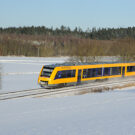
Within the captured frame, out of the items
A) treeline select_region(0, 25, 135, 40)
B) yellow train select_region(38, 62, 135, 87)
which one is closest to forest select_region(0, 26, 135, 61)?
treeline select_region(0, 25, 135, 40)

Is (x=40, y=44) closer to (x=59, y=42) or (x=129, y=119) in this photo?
(x=59, y=42)

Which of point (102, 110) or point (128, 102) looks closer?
point (102, 110)

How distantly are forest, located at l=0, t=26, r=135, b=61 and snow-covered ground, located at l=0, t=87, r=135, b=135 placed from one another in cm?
2885

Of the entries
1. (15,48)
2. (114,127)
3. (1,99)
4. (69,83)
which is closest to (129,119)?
(114,127)

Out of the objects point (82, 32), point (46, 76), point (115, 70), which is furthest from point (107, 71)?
point (82, 32)

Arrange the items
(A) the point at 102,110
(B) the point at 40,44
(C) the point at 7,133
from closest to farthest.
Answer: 1. (C) the point at 7,133
2. (A) the point at 102,110
3. (B) the point at 40,44

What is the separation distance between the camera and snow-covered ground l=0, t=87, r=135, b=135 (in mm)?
10842

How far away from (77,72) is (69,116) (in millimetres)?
11961

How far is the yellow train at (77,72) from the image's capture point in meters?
23.2

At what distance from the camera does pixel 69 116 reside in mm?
13828

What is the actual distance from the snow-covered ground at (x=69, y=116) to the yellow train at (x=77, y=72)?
4580 millimetres

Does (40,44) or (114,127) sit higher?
(40,44)

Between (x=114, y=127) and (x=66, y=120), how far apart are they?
2.75 metres

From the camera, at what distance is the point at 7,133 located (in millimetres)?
10586
